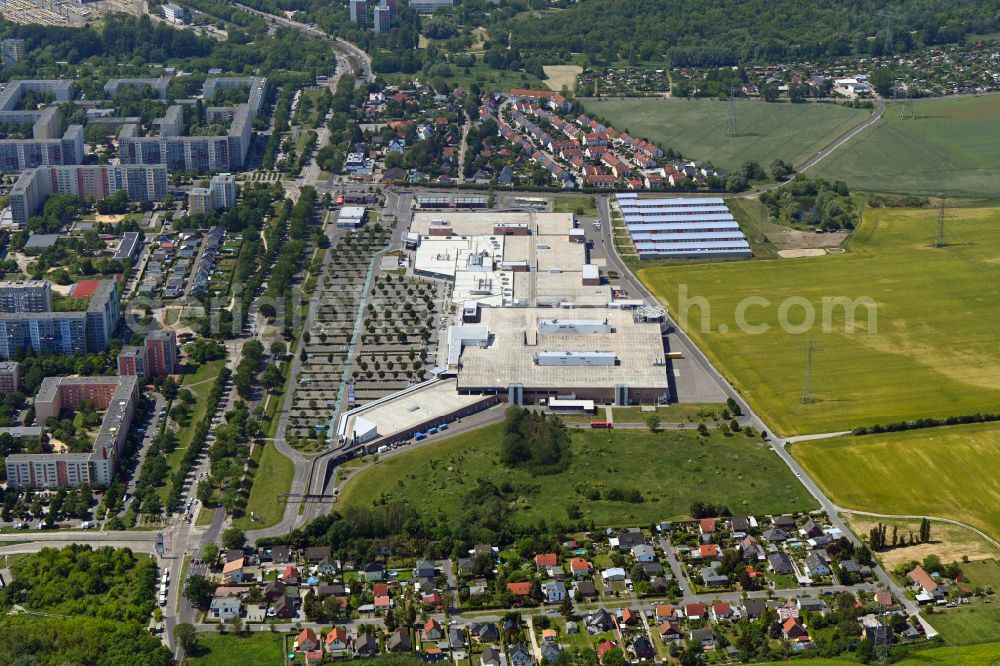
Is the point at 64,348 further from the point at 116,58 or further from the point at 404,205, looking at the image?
the point at 116,58

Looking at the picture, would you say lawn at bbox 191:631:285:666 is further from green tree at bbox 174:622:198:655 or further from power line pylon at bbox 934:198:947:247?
power line pylon at bbox 934:198:947:247

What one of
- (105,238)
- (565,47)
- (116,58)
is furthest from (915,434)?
(116,58)

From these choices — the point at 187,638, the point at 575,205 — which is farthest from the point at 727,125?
the point at 187,638

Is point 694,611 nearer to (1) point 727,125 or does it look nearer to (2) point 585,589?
(2) point 585,589

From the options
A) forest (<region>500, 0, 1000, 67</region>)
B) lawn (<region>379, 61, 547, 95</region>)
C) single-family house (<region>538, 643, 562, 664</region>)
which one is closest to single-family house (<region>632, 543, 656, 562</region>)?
single-family house (<region>538, 643, 562, 664</region>)

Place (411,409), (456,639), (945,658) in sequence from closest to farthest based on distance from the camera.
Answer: (945,658) → (456,639) → (411,409)
